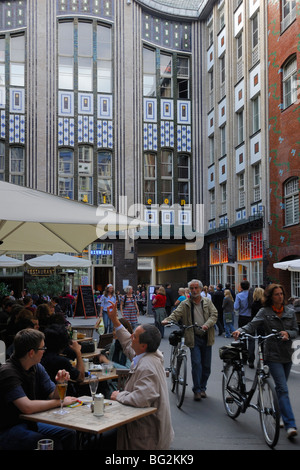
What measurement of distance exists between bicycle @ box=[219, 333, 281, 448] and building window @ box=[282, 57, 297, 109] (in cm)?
1619

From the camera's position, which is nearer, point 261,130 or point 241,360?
point 241,360

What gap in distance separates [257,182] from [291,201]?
4185mm

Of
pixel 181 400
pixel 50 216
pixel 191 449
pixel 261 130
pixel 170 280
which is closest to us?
pixel 50 216

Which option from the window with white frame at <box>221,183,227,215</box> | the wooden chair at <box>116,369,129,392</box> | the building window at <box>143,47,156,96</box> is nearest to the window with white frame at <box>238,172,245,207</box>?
the window with white frame at <box>221,183,227,215</box>

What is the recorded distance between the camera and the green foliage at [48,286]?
2697 cm

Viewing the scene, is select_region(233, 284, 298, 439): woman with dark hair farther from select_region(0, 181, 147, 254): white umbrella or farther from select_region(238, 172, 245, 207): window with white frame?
select_region(238, 172, 245, 207): window with white frame

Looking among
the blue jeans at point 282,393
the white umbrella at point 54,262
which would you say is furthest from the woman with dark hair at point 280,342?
the white umbrella at point 54,262

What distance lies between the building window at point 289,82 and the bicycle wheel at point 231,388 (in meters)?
16.1

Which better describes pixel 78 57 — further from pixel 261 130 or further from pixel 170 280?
pixel 170 280

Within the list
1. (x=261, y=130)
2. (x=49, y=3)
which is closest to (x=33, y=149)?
(x=49, y=3)

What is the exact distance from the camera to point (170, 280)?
139 feet

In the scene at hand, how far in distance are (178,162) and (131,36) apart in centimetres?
828

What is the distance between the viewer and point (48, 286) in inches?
1067

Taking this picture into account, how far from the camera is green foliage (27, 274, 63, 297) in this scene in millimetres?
26970
